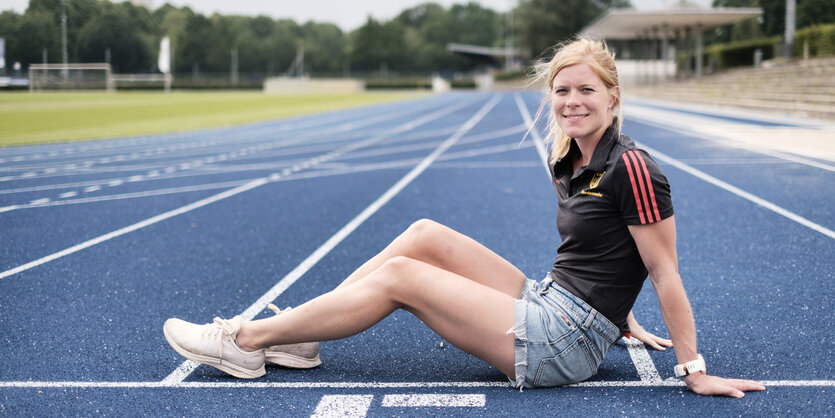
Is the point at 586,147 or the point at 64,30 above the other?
the point at 64,30

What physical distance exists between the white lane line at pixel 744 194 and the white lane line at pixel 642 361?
11.7 feet

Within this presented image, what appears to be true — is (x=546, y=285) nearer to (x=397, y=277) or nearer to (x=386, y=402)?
(x=397, y=277)

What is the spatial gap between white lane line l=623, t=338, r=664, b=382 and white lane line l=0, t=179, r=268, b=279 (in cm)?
459

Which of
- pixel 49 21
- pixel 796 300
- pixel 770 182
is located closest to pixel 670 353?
pixel 796 300

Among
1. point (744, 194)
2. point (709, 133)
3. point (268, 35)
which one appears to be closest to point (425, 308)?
point (744, 194)

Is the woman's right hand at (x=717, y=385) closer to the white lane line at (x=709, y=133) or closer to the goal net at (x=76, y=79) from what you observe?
the white lane line at (x=709, y=133)

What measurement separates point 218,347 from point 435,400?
1.02m

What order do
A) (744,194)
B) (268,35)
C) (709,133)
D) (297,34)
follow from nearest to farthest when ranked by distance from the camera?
(744,194)
(709,133)
(268,35)
(297,34)

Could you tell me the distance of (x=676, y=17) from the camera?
42031mm

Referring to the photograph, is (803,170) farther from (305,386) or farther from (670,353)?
(305,386)

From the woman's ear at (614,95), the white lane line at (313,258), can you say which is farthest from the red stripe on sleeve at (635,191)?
the white lane line at (313,258)

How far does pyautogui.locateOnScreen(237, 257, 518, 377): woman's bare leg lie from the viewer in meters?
3.15

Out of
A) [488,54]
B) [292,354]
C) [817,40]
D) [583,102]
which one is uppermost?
[488,54]

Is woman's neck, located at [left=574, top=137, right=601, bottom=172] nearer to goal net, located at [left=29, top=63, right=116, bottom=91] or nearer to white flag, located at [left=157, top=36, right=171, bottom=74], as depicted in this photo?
goal net, located at [left=29, top=63, right=116, bottom=91]
